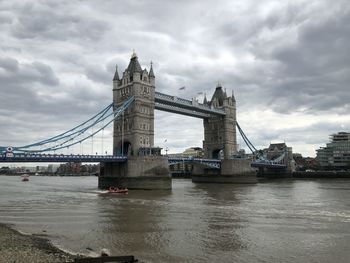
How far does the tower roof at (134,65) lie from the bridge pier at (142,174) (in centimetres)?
1643

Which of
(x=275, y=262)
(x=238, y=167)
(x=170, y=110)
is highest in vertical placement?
(x=170, y=110)

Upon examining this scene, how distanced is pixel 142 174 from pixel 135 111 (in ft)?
38.9

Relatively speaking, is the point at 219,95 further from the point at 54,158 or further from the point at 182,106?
the point at 54,158

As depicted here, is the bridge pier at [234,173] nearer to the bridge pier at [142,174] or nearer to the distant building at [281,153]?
the bridge pier at [142,174]

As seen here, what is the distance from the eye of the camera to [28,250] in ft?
51.9

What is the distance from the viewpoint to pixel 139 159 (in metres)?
60.0

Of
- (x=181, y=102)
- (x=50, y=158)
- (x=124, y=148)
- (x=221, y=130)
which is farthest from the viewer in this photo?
(x=221, y=130)

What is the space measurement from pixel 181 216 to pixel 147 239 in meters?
9.36

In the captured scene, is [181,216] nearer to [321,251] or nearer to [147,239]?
[147,239]

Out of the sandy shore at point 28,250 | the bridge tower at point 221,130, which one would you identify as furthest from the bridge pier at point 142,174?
the sandy shore at point 28,250

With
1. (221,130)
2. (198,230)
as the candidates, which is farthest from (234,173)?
(198,230)

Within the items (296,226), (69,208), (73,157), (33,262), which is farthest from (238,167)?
(33,262)

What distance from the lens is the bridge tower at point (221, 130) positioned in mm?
95938

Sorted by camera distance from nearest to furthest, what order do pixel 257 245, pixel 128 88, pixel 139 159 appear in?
pixel 257 245
pixel 139 159
pixel 128 88
